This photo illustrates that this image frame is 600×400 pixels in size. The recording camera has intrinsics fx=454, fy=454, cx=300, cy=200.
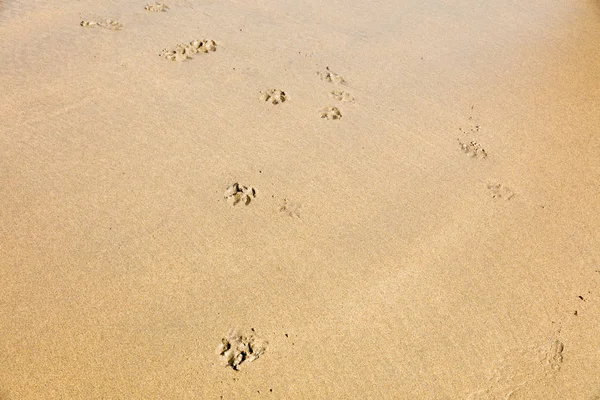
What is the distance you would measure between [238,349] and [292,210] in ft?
3.34

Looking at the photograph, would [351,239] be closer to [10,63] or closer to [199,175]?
[199,175]

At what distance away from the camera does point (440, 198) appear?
127 inches

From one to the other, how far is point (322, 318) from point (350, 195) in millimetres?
969

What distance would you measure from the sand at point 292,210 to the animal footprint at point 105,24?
0.06 feet

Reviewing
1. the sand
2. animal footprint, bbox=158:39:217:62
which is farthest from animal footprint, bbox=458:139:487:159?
animal footprint, bbox=158:39:217:62

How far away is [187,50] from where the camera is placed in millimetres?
4336

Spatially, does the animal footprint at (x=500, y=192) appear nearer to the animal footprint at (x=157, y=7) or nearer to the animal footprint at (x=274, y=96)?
the animal footprint at (x=274, y=96)

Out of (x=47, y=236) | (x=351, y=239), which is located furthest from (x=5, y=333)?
(x=351, y=239)

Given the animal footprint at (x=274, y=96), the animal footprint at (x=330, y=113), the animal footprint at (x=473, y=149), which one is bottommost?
the animal footprint at (x=274, y=96)

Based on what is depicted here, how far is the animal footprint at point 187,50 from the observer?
424 cm

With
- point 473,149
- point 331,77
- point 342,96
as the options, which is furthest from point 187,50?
point 473,149

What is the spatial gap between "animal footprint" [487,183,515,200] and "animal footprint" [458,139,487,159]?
0.30 m

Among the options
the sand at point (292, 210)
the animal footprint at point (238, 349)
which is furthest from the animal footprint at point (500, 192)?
the animal footprint at point (238, 349)

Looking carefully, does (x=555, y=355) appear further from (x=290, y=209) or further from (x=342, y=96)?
(x=342, y=96)
